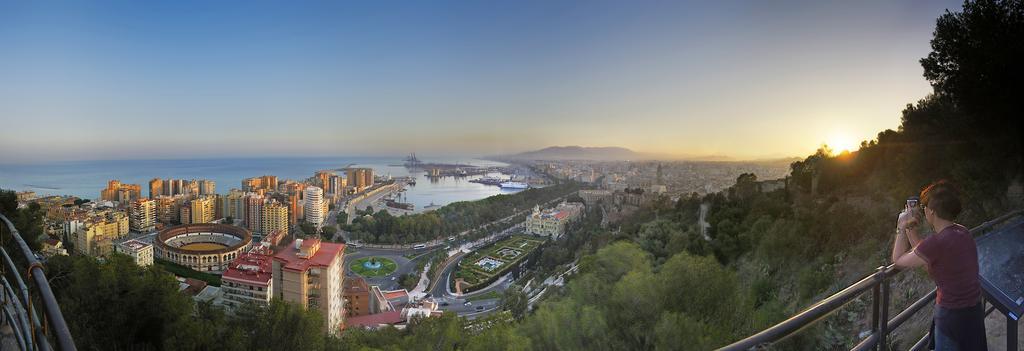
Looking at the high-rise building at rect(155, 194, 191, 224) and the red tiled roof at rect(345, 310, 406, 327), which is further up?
the high-rise building at rect(155, 194, 191, 224)

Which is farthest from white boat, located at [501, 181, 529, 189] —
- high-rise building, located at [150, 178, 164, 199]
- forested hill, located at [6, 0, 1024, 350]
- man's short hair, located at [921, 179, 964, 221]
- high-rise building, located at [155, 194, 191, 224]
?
man's short hair, located at [921, 179, 964, 221]

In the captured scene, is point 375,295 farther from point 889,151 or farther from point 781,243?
point 889,151

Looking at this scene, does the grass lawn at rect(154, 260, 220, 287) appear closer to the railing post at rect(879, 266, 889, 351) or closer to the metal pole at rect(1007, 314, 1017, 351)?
the railing post at rect(879, 266, 889, 351)

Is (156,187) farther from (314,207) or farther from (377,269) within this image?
(377,269)

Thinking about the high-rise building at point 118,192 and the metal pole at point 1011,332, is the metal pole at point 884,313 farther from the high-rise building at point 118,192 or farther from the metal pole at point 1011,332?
the high-rise building at point 118,192

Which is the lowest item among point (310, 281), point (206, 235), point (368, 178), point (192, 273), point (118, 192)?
point (192, 273)

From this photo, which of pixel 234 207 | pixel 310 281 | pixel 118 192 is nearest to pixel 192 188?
pixel 118 192

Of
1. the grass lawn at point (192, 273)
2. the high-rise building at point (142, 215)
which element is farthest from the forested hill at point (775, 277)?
the high-rise building at point (142, 215)
